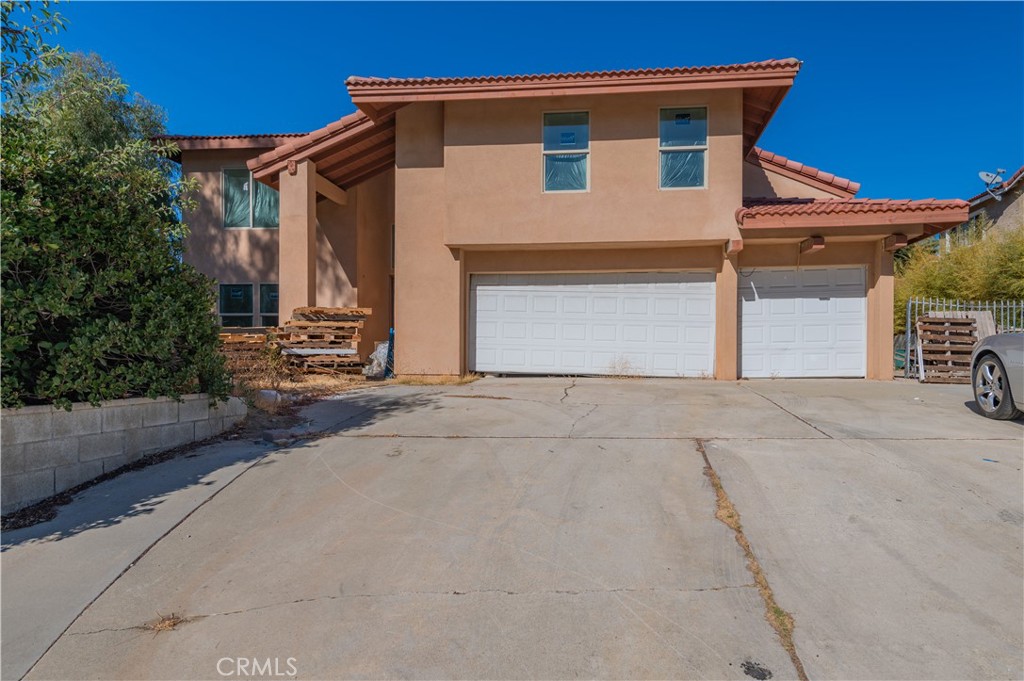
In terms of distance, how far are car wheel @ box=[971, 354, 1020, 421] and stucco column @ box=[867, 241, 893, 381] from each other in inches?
150

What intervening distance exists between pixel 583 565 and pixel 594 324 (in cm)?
833

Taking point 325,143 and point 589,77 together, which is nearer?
point 589,77

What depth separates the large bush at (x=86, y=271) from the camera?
162 inches

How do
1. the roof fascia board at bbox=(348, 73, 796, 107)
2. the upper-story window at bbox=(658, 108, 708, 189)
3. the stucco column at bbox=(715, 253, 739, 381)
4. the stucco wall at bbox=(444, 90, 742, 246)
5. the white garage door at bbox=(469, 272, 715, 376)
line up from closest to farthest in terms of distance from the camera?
the roof fascia board at bbox=(348, 73, 796, 107) → the stucco wall at bbox=(444, 90, 742, 246) → the upper-story window at bbox=(658, 108, 708, 189) → the stucco column at bbox=(715, 253, 739, 381) → the white garage door at bbox=(469, 272, 715, 376)

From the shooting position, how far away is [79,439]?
14.9 ft

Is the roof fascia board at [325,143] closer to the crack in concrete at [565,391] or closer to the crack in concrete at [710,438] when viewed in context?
the crack in concrete at [565,391]

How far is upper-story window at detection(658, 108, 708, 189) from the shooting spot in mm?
10453

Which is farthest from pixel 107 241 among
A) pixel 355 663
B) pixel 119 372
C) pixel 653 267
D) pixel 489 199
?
pixel 653 267

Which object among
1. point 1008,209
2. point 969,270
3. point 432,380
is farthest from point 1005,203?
point 432,380

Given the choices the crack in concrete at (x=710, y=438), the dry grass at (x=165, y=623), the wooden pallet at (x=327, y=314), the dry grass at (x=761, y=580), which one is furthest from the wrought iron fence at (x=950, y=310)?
the dry grass at (x=165, y=623)

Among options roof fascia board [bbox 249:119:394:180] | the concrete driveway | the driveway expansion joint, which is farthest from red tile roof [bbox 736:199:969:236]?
roof fascia board [bbox 249:119:394:180]

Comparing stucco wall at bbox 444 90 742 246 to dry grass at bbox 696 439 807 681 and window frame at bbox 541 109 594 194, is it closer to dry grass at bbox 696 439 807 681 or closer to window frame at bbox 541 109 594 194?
window frame at bbox 541 109 594 194

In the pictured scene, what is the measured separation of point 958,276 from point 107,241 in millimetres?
18914

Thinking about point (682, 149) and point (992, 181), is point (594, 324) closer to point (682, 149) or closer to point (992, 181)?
point (682, 149)
